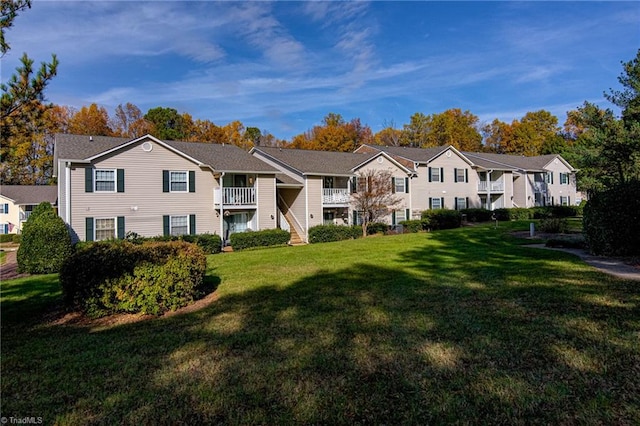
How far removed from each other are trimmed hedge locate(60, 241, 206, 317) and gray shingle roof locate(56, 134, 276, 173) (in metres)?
14.0

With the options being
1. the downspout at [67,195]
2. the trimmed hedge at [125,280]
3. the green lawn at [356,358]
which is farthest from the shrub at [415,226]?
the trimmed hedge at [125,280]

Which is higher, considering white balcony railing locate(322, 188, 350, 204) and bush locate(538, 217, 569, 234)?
white balcony railing locate(322, 188, 350, 204)

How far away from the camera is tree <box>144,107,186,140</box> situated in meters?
44.3

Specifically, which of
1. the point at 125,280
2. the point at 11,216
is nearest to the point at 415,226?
the point at 125,280

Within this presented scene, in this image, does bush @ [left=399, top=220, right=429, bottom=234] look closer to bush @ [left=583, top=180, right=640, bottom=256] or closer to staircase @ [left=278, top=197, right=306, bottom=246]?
staircase @ [left=278, top=197, right=306, bottom=246]

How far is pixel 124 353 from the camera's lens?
16.8 ft

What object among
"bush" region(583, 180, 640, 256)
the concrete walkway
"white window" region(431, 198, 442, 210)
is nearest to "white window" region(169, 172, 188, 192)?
the concrete walkway

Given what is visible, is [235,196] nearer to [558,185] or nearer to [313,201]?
[313,201]

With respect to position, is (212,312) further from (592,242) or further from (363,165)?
(363,165)

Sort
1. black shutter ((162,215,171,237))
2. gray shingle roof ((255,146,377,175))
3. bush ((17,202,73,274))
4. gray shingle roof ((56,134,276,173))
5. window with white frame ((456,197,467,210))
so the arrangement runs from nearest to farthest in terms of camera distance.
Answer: bush ((17,202,73,274)) < gray shingle roof ((56,134,276,173)) < black shutter ((162,215,171,237)) < gray shingle roof ((255,146,377,175)) < window with white frame ((456,197,467,210))

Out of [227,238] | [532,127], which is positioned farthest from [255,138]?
[532,127]

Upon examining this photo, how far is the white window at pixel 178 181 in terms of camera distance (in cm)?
2194

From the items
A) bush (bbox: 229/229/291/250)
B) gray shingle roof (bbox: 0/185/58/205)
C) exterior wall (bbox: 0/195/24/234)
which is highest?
gray shingle roof (bbox: 0/185/58/205)

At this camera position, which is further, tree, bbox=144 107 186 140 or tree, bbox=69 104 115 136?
tree, bbox=144 107 186 140
